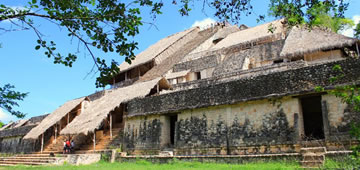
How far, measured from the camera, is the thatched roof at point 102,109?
13467 mm

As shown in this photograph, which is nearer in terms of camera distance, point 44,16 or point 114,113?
point 44,16

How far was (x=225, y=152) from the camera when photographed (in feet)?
31.9

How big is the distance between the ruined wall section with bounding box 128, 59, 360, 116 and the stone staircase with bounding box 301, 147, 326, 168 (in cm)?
169

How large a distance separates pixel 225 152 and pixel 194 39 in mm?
20085

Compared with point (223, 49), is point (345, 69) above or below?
below

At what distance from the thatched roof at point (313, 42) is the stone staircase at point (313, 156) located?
9404 mm

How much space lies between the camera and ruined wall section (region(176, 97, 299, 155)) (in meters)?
8.77

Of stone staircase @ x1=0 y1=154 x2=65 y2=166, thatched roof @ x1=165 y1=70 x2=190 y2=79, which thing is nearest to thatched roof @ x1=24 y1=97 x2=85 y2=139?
stone staircase @ x1=0 y1=154 x2=65 y2=166

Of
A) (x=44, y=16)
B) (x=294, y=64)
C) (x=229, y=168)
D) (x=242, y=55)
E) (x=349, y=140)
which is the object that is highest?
(x=242, y=55)

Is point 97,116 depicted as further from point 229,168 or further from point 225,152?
point 229,168

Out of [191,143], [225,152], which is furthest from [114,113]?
[225,152]

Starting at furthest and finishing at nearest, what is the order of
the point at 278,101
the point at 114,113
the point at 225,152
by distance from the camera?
the point at 114,113
the point at 225,152
the point at 278,101

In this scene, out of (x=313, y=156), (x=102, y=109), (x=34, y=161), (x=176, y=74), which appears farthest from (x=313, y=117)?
(x=34, y=161)

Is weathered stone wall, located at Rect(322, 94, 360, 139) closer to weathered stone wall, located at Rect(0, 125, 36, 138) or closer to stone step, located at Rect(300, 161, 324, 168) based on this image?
stone step, located at Rect(300, 161, 324, 168)
